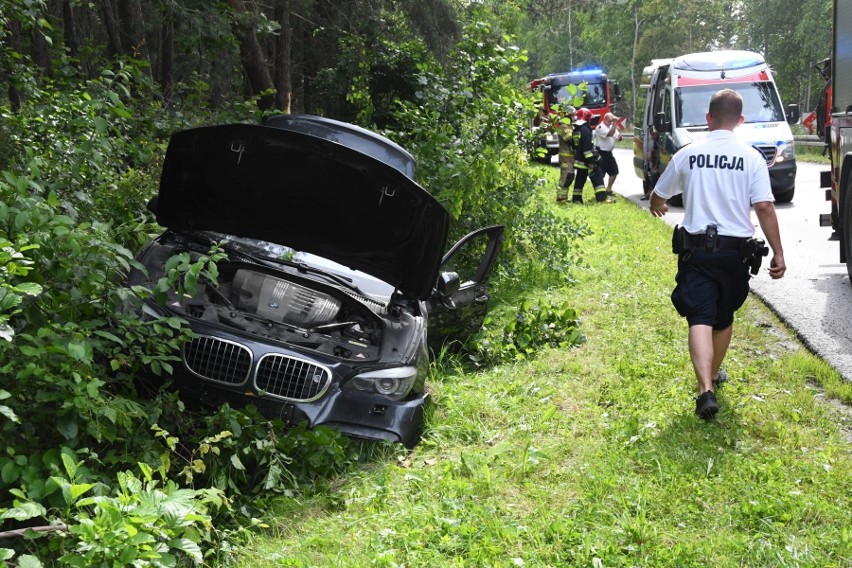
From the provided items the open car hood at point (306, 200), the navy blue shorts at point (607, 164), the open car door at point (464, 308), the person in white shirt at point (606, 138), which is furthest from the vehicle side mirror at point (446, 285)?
the navy blue shorts at point (607, 164)

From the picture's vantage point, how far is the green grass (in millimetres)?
4238

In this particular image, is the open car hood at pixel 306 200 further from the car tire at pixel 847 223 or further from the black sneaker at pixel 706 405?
the car tire at pixel 847 223

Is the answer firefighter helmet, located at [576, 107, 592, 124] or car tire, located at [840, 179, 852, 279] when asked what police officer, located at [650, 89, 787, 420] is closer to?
car tire, located at [840, 179, 852, 279]

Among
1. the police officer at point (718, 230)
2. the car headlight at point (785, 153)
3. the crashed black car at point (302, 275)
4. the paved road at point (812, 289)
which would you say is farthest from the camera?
the car headlight at point (785, 153)

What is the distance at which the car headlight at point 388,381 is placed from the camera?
5.23 meters

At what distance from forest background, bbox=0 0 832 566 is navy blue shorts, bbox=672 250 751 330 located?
2.01 meters

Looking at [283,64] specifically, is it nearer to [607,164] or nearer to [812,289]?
[607,164]

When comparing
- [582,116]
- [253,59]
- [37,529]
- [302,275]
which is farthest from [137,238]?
[582,116]

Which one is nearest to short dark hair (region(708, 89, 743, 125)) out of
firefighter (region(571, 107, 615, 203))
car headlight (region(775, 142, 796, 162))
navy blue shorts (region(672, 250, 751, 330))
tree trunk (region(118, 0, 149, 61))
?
navy blue shorts (region(672, 250, 751, 330))

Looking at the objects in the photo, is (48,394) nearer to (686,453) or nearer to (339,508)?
(339,508)

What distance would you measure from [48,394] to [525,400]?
3328 mm

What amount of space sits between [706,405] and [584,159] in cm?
1233

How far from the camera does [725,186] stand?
5879 mm

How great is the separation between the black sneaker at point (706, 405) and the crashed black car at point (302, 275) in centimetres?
161
